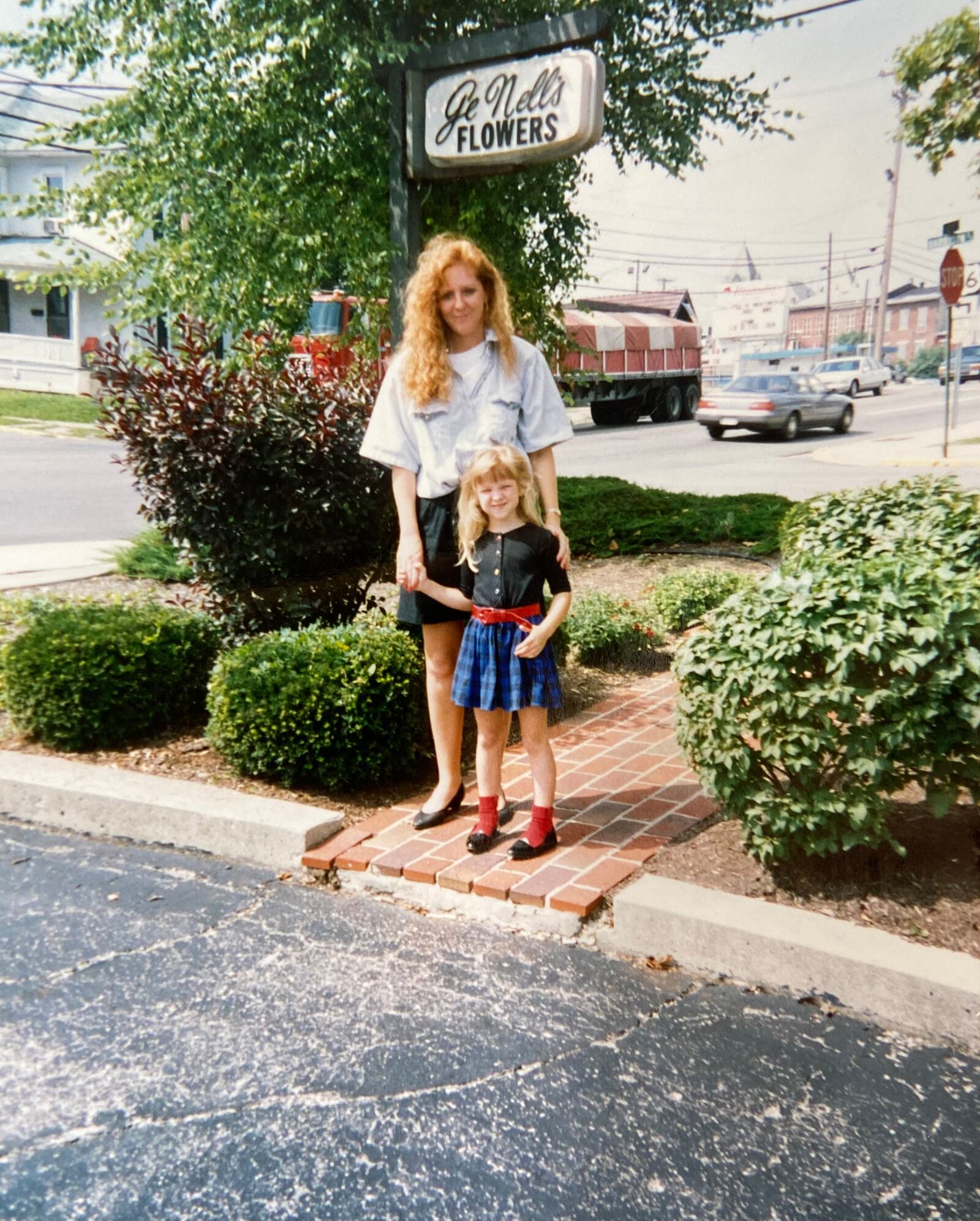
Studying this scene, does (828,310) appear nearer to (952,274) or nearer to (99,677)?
(952,274)

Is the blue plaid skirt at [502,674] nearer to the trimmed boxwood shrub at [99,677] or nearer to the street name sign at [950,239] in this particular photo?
the trimmed boxwood shrub at [99,677]

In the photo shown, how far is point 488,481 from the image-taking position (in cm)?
358

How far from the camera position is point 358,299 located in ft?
28.1

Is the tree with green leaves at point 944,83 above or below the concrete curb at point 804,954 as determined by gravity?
above

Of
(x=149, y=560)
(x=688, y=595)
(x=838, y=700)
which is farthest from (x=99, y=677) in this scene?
(x=149, y=560)

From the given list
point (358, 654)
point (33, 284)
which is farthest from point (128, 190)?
point (358, 654)

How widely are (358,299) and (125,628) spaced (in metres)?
4.35

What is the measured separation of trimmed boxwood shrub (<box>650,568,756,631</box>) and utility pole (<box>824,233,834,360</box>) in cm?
330

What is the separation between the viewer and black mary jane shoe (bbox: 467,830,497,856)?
374 cm

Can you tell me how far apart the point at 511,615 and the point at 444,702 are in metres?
0.50

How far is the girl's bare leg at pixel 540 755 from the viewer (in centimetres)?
371

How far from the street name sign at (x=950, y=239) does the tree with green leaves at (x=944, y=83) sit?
0.45m

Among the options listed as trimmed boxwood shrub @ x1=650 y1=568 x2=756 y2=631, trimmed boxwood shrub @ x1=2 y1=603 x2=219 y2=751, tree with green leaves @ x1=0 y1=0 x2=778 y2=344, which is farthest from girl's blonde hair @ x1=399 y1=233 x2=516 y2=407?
tree with green leaves @ x1=0 y1=0 x2=778 y2=344

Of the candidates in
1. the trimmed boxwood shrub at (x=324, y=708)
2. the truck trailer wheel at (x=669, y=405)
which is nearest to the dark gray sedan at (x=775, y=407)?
the truck trailer wheel at (x=669, y=405)
